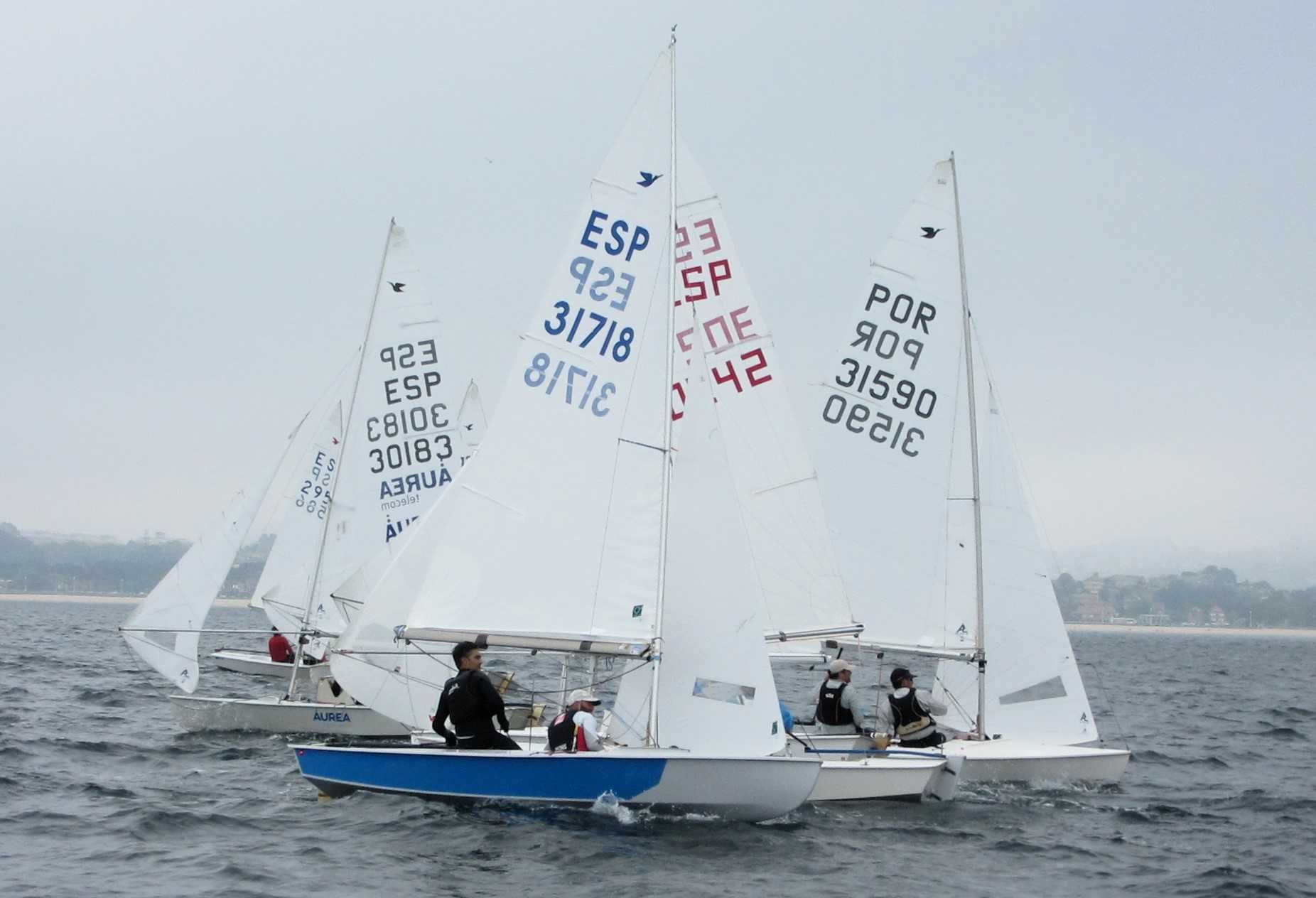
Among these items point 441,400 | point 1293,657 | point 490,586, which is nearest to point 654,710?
point 490,586

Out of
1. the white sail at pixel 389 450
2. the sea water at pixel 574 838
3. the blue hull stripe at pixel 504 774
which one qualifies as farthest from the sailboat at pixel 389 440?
the blue hull stripe at pixel 504 774

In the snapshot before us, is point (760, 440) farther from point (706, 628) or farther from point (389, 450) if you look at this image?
point (389, 450)

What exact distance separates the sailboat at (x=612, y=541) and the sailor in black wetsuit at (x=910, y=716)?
3035mm

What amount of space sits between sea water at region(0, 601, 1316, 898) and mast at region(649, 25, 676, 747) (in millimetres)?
1115

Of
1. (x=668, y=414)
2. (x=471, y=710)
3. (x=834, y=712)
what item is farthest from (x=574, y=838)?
(x=834, y=712)

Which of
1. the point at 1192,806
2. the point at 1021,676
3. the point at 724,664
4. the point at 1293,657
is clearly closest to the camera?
the point at 724,664

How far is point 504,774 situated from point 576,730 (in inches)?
26.7

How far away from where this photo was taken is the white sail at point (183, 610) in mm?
18500

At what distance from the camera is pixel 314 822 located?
11898mm

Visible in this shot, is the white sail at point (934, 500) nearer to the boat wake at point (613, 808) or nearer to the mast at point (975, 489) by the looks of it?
the mast at point (975, 489)

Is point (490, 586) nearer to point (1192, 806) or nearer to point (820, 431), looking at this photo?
point (820, 431)

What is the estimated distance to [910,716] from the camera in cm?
1481

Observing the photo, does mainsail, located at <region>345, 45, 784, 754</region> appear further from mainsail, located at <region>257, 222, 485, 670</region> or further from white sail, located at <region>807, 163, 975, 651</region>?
mainsail, located at <region>257, 222, 485, 670</region>

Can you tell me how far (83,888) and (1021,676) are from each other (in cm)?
1026
